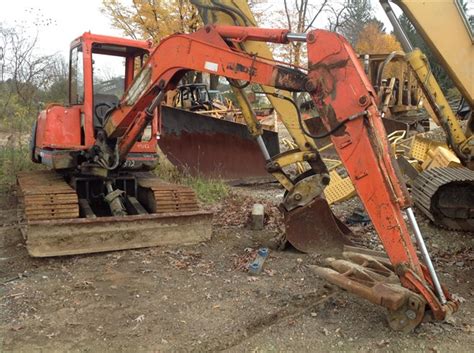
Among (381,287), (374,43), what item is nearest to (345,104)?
(381,287)

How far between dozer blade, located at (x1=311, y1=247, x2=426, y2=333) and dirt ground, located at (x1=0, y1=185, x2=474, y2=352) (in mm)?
137

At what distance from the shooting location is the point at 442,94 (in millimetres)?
6016

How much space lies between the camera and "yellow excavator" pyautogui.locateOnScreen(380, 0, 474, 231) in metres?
5.18

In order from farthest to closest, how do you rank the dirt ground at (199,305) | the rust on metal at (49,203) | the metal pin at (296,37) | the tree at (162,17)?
the tree at (162,17) < the rust on metal at (49,203) < the metal pin at (296,37) < the dirt ground at (199,305)

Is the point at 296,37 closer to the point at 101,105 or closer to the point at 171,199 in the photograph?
the point at 171,199

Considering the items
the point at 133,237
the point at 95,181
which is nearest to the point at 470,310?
the point at 133,237

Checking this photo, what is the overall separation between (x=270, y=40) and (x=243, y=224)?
10.4 feet

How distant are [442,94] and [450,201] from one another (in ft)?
5.07

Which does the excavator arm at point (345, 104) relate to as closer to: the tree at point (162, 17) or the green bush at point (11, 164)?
the green bush at point (11, 164)

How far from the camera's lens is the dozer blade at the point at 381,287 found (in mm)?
3611

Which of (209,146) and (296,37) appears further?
(209,146)

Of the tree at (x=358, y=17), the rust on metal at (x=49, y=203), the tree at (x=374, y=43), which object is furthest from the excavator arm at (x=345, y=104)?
the tree at (x=358, y=17)

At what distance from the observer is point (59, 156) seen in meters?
6.36

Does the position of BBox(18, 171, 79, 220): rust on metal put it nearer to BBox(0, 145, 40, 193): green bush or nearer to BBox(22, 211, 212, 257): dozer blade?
BBox(22, 211, 212, 257): dozer blade
